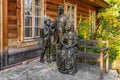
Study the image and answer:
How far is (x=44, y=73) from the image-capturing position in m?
5.14

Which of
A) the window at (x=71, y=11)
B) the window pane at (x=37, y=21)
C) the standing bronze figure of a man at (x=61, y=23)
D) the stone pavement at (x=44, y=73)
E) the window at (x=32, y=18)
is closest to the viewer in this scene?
the stone pavement at (x=44, y=73)

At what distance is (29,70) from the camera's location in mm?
5379

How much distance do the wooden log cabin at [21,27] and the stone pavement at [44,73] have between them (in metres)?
0.45

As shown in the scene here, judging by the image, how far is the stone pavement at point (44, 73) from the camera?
485 centimetres

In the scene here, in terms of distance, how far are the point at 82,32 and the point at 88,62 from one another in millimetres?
2053

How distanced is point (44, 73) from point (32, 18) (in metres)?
2.21

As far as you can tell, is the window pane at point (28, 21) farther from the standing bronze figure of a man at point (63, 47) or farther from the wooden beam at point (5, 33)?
the standing bronze figure of a man at point (63, 47)

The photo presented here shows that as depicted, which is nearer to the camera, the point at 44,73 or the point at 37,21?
the point at 44,73

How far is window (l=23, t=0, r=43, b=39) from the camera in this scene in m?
6.41

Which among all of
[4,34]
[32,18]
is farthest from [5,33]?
[32,18]

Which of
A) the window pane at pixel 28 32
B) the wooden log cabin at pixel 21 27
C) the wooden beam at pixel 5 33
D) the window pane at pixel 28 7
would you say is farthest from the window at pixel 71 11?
the wooden beam at pixel 5 33

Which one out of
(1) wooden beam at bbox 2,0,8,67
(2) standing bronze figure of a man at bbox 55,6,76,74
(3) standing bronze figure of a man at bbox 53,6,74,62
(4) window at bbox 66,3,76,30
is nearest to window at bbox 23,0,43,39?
(1) wooden beam at bbox 2,0,8,67

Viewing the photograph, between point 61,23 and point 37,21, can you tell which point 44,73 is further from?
point 37,21

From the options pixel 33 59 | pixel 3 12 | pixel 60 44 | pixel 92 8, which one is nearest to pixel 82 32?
pixel 33 59
